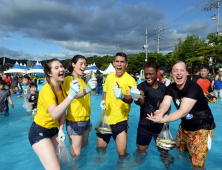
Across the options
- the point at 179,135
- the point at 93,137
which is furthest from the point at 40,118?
the point at 93,137

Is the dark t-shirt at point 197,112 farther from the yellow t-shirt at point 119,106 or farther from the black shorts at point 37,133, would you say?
the black shorts at point 37,133

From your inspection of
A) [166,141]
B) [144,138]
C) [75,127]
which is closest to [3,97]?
[75,127]

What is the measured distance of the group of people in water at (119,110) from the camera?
2.10 meters

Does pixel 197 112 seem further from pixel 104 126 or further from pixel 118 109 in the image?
pixel 104 126

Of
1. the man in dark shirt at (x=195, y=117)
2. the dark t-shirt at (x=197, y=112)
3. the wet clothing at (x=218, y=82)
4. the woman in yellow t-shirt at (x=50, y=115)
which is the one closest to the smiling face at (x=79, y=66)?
the woman in yellow t-shirt at (x=50, y=115)

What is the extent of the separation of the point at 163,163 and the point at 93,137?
2535mm

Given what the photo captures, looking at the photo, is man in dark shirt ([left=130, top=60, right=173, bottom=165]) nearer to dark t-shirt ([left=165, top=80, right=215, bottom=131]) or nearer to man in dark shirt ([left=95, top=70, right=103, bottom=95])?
dark t-shirt ([left=165, top=80, right=215, bottom=131])

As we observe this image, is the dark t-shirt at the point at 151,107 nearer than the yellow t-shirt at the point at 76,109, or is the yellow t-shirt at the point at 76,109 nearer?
the yellow t-shirt at the point at 76,109

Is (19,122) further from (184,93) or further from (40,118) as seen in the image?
(184,93)

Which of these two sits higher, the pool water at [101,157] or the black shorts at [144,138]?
the black shorts at [144,138]

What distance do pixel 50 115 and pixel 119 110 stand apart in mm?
1287

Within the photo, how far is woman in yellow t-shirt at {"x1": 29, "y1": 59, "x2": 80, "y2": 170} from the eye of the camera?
1979 millimetres

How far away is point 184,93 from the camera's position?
7.39 feet

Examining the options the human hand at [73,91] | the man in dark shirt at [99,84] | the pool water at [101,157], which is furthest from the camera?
the man in dark shirt at [99,84]
